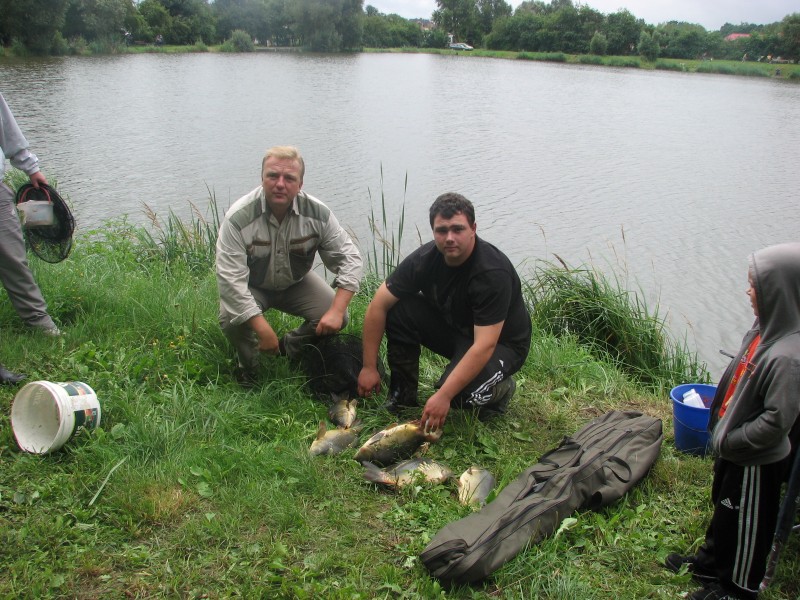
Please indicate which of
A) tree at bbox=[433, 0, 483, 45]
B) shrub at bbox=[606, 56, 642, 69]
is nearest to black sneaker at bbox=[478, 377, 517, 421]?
shrub at bbox=[606, 56, 642, 69]

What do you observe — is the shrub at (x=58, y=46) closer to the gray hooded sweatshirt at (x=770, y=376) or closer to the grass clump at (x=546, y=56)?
the grass clump at (x=546, y=56)

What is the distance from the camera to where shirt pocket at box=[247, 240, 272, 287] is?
13.5ft

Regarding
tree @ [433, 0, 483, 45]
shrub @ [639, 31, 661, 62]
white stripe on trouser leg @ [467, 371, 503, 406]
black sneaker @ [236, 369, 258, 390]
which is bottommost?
black sneaker @ [236, 369, 258, 390]

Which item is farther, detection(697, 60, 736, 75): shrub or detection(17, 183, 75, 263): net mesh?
detection(697, 60, 736, 75): shrub

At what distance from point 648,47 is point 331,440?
57.4 m

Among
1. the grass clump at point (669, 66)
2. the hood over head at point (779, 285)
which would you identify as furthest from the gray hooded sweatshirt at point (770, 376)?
the grass clump at point (669, 66)

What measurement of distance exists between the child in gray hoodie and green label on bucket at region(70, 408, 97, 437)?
270 centimetres

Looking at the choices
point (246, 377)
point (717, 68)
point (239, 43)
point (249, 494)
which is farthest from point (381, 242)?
point (239, 43)

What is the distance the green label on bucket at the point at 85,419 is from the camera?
10.9 ft

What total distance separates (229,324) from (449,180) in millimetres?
8696

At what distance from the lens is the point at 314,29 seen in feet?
170

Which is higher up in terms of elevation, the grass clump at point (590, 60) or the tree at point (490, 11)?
the tree at point (490, 11)

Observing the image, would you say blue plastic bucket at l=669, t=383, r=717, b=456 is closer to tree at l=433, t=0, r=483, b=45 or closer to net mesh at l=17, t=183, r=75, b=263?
net mesh at l=17, t=183, r=75, b=263

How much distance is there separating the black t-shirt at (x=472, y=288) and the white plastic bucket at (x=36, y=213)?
2.54 meters
